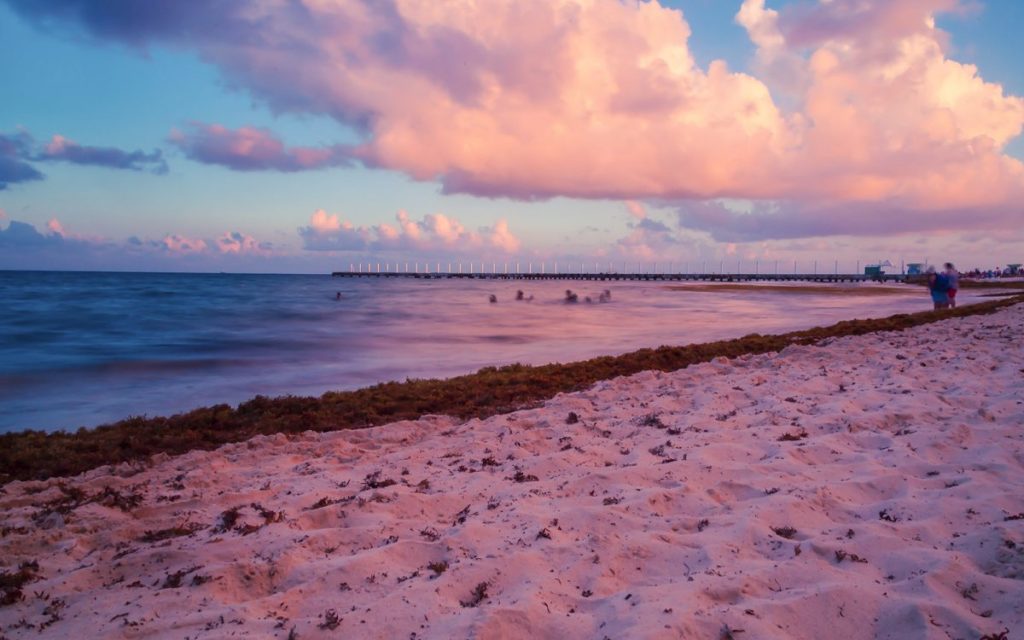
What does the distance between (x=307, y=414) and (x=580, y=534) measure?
523 cm

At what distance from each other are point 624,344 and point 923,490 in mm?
15389

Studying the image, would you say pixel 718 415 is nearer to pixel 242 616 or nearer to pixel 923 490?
pixel 923 490

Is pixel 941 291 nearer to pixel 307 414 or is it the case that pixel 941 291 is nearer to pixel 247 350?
pixel 307 414

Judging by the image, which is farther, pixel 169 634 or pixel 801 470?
pixel 801 470

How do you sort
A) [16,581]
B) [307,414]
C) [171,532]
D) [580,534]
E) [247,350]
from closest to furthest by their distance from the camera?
[16,581] → [580,534] → [171,532] → [307,414] → [247,350]

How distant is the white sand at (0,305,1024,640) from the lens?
3277 mm

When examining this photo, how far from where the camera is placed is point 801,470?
521 cm

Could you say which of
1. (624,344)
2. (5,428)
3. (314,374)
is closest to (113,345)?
(314,374)

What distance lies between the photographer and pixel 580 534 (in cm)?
422

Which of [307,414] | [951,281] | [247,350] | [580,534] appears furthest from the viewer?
[951,281]

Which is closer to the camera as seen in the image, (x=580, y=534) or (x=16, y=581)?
(x=16, y=581)

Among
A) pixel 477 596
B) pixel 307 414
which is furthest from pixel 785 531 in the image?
pixel 307 414

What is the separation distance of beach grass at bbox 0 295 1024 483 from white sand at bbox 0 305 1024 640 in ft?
2.38

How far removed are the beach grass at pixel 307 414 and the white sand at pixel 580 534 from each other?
725mm
